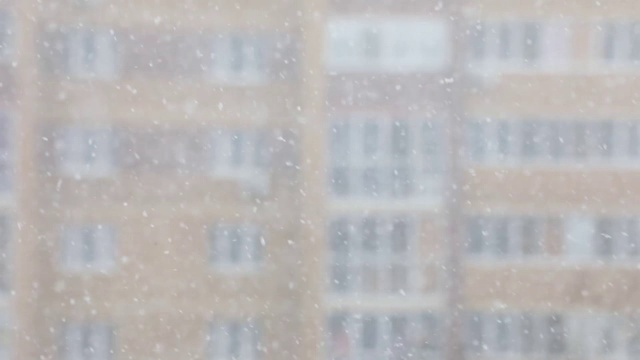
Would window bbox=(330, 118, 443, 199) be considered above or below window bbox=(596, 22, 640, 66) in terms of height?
below

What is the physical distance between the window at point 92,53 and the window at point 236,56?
0.52 feet

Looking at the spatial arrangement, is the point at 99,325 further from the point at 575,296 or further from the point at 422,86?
the point at 575,296

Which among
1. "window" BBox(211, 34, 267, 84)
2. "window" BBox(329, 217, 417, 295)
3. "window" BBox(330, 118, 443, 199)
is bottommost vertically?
"window" BBox(329, 217, 417, 295)

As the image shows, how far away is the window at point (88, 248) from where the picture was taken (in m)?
1.49

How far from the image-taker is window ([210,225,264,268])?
154 centimetres

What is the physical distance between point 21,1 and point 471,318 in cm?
86

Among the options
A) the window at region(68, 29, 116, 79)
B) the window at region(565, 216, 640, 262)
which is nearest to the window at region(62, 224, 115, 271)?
the window at region(68, 29, 116, 79)

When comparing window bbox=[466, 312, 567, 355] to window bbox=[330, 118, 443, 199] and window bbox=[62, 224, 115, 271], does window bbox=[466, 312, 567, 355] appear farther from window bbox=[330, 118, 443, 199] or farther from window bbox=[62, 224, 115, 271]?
window bbox=[62, 224, 115, 271]

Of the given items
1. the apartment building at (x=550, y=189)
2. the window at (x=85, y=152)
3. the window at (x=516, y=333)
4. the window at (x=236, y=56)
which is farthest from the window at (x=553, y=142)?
the window at (x=85, y=152)

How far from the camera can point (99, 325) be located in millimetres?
1521

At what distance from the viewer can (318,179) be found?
5.09ft

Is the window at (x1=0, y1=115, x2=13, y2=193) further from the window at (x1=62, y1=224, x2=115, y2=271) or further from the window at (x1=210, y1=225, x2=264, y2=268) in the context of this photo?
the window at (x1=210, y1=225, x2=264, y2=268)

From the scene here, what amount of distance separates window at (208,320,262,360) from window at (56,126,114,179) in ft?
0.99

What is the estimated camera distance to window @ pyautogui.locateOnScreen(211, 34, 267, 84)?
152 centimetres
